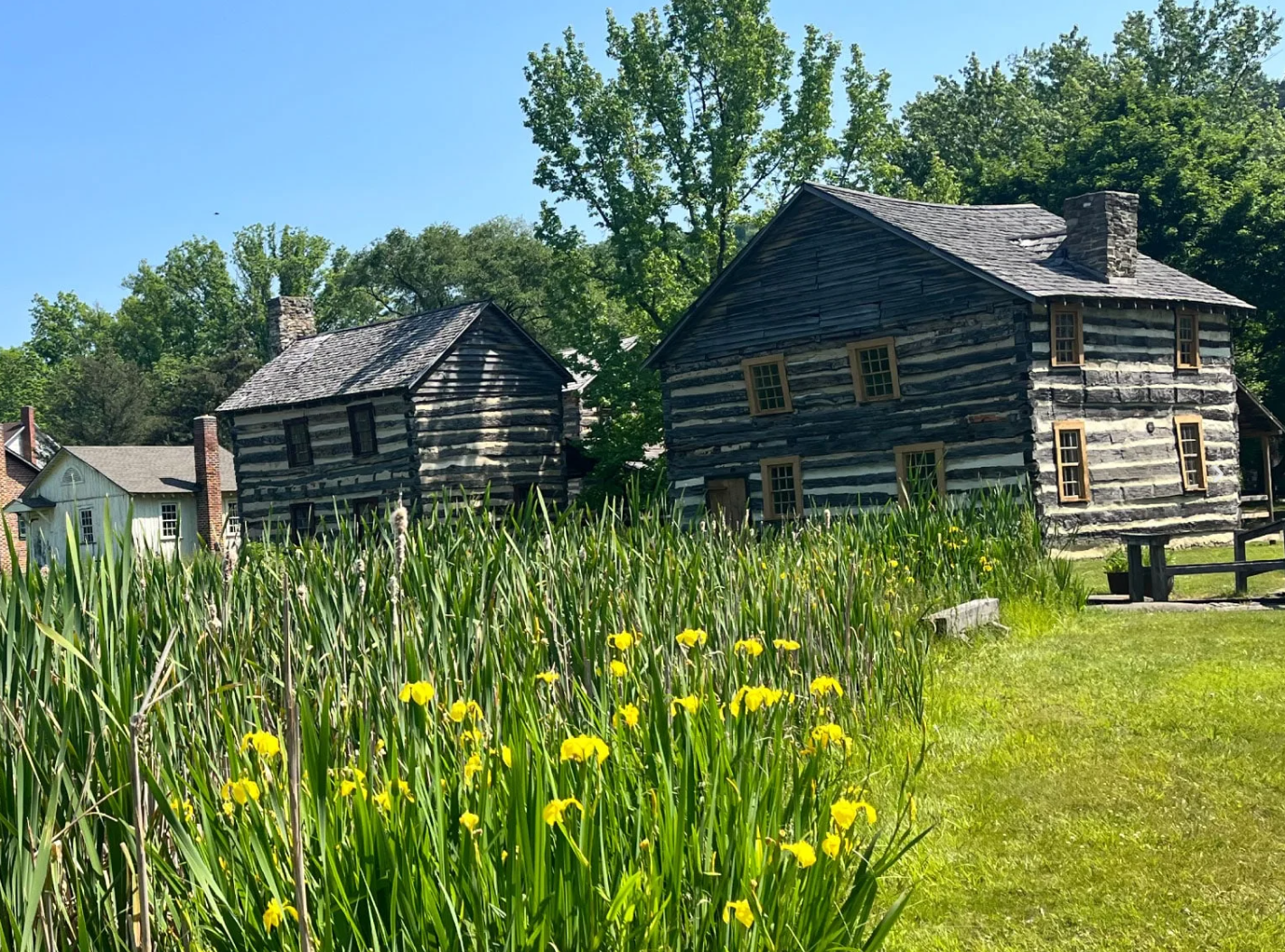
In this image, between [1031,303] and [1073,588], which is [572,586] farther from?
[1031,303]

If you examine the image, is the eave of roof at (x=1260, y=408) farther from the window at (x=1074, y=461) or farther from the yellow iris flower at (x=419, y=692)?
the yellow iris flower at (x=419, y=692)

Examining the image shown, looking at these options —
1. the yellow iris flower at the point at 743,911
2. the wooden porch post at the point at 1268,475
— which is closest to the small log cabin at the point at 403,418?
the wooden porch post at the point at 1268,475

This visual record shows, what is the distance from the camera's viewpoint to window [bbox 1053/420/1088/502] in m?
23.9

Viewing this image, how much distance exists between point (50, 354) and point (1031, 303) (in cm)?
8997

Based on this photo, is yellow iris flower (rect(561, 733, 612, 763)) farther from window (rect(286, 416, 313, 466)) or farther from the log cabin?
the log cabin

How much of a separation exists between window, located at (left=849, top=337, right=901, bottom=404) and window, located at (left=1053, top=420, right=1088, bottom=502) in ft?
10.9

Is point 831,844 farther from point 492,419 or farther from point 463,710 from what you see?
point 492,419

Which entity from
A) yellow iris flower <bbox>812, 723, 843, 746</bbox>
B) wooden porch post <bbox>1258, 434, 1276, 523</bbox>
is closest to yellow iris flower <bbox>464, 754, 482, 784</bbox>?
yellow iris flower <bbox>812, 723, 843, 746</bbox>

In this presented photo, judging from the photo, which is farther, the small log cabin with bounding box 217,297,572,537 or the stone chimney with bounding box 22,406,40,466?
the stone chimney with bounding box 22,406,40,466

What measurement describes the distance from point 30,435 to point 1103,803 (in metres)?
62.1

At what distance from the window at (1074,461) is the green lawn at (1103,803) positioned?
13.2 m

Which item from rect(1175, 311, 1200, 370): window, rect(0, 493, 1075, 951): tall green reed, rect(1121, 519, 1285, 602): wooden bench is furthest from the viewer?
rect(1175, 311, 1200, 370): window

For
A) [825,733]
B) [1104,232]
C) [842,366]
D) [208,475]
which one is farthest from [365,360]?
[825,733]

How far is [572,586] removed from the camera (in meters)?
6.81
